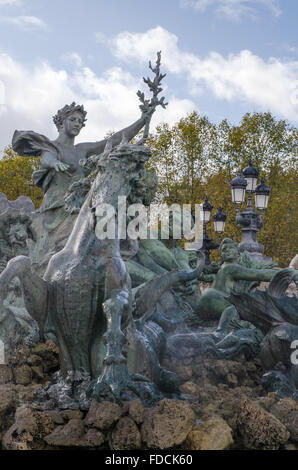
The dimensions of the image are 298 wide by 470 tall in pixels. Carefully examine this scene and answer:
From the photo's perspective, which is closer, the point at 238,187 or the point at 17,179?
the point at 238,187

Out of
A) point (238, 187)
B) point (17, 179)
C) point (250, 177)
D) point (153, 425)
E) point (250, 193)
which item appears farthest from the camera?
point (17, 179)

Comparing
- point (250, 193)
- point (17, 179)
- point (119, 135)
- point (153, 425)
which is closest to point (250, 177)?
point (250, 193)

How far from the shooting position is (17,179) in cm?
2433

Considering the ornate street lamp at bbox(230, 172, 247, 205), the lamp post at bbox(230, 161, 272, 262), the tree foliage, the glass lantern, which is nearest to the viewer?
the ornate street lamp at bbox(230, 172, 247, 205)

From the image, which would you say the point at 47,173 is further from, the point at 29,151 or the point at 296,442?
the point at 296,442

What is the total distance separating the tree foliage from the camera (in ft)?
79.2

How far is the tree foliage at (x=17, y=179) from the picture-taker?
2414 cm

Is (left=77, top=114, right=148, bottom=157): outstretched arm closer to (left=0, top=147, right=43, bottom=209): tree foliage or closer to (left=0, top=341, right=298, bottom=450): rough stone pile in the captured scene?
(left=0, top=341, right=298, bottom=450): rough stone pile

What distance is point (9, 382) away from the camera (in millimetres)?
3945

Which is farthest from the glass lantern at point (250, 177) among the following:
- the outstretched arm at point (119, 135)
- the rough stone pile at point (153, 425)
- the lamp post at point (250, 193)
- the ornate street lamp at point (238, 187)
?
the rough stone pile at point (153, 425)

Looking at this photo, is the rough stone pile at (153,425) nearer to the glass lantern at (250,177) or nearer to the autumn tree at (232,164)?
the glass lantern at (250,177)

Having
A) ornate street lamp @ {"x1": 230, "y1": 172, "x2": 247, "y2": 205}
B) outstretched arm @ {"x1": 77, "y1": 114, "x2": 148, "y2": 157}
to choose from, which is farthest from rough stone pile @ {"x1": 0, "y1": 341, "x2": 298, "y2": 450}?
Result: ornate street lamp @ {"x1": 230, "y1": 172, "x2": 247, "y2": 205}

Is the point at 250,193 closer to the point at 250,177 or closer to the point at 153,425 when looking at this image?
the point at 250,177

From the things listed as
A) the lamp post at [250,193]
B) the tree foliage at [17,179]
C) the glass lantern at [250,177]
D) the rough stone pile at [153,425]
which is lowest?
the rough stone pile at [153,425]
